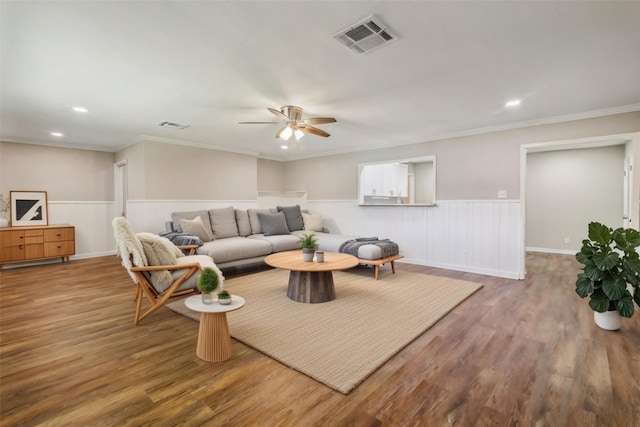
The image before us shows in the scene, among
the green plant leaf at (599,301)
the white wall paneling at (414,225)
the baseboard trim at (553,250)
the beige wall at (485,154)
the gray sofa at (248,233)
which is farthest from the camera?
the baseboard trim at (553,250)

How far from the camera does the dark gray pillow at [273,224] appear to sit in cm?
563

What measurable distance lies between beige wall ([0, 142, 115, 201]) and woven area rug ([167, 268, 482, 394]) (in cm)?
433

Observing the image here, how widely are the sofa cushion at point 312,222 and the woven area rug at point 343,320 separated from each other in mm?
2173

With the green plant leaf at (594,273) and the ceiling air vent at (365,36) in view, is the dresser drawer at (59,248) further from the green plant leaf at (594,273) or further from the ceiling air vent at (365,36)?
the green plant leaf at (594,273)

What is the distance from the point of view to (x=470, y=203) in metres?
4.91

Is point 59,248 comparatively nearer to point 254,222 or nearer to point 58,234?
point 58,234

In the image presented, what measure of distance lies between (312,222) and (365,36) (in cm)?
463

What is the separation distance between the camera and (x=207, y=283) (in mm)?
2160

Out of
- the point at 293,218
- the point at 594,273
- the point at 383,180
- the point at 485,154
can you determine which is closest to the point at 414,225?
the point at 383,180

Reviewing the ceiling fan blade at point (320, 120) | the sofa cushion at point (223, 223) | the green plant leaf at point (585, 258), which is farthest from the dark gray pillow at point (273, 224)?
the green plant leaf at point (585, 258)

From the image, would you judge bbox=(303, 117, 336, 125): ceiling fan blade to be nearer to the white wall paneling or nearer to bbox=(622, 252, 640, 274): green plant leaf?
the white wall paneling

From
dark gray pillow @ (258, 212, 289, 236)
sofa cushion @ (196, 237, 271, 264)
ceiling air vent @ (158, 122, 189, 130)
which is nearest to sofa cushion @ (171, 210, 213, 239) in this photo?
sofa cushion @ (196, 237, 271, 264)

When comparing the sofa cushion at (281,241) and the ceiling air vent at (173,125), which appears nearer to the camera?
the ceiling air vent at (173,125)

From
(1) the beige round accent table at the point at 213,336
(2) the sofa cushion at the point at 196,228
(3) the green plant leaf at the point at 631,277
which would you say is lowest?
(1) the beige round accent table at the point at 213,336
